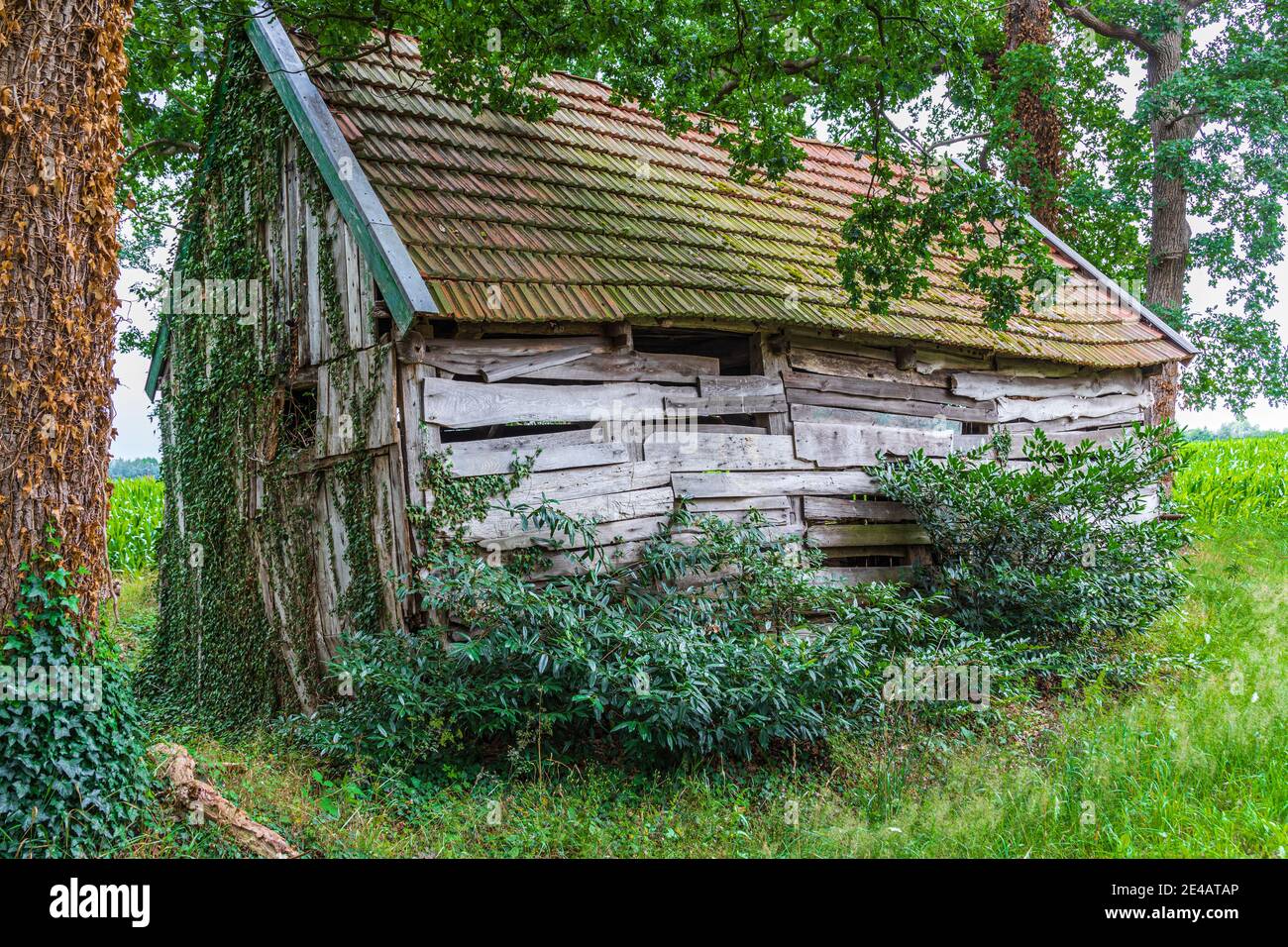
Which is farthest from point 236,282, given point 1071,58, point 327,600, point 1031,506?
point 1071,58

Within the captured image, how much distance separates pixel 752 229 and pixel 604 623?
479 centimetres

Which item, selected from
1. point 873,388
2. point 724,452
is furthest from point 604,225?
point 873,388

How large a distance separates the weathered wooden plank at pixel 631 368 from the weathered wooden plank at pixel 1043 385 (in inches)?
128

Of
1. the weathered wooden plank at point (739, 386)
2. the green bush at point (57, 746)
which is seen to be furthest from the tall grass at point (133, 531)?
the green bush at point (57, 746)

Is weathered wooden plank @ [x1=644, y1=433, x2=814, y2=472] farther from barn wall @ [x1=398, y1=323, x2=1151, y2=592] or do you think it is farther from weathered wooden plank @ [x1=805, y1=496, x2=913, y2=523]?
weathered wooden plank @ [x1=805, y1=496, x2=913, y2=523]

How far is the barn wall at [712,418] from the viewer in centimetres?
632

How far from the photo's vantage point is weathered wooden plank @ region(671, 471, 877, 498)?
7297mm

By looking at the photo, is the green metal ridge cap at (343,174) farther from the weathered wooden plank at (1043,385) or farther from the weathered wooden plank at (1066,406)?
the weathered wooden plank at (1066,406)

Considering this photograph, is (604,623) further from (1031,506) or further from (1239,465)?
(1239,465)

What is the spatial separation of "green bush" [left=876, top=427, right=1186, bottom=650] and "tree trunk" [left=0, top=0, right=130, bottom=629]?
633 cm

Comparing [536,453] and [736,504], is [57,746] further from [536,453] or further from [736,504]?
[736,504]

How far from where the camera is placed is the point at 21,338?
3.98 meters

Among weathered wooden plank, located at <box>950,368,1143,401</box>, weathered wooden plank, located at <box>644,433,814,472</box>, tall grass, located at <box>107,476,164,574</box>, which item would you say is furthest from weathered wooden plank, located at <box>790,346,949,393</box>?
tall grass, located at <box>107,476,164,574</box>

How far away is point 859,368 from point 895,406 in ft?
1.98
